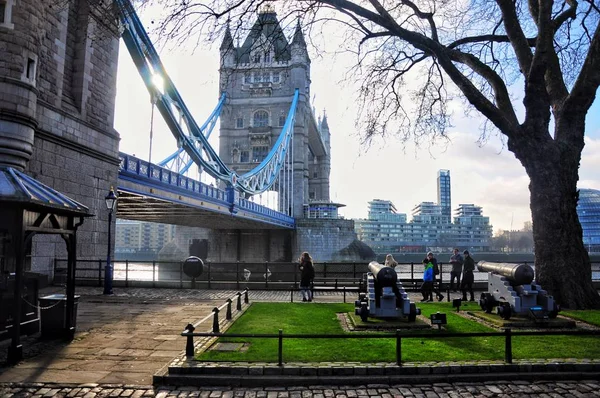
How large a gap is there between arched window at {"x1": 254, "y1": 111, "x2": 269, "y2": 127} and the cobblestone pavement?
2894 inches

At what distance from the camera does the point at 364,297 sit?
9.72 m

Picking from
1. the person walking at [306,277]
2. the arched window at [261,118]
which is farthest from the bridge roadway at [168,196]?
the arched window at [261,118]

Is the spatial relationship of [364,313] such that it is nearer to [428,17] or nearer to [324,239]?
[428,17]

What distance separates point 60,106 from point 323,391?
13968 millimetres

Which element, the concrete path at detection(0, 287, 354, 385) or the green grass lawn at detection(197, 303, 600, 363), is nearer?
the concrete path at detection(0, 287, 354, 385)

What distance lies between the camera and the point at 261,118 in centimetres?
7781

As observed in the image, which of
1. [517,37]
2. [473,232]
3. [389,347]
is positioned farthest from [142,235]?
[389,347]

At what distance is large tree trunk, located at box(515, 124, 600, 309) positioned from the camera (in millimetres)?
11109

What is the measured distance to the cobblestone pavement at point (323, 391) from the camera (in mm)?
5184

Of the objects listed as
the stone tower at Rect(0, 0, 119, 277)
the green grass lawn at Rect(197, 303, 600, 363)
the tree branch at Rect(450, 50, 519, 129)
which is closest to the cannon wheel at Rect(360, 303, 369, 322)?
the green grass lawn at Rect(197, 303, 600, 363)

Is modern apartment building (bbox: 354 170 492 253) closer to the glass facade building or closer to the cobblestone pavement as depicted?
the glass facade building

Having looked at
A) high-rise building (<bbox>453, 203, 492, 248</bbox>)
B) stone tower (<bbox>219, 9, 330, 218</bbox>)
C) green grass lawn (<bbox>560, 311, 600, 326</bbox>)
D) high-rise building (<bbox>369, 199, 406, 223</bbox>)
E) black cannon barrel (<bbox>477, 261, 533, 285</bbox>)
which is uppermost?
stone tower (<bbox>219, 9, 330, 218</bbox>)

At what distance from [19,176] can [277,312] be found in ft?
18.8

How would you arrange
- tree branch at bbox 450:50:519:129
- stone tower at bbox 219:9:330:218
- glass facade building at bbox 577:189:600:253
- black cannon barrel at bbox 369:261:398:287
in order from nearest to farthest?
black cannon barrel at bbox 369:261:398:287, tree branch at bbox 450:50:519:129, stone tower at bbox 219:9:330:218, glass facade building at bbox 577:189:600:253
